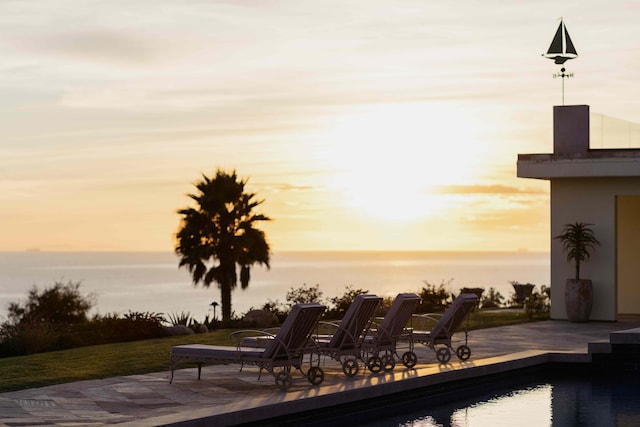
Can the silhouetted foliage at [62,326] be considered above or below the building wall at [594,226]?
below

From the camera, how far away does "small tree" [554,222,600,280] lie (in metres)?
20.5

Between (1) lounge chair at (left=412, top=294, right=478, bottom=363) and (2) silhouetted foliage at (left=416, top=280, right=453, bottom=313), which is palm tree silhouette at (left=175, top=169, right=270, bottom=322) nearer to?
(2) silhouetted foliage at (left=416, top=280, right=453, bottom=313)

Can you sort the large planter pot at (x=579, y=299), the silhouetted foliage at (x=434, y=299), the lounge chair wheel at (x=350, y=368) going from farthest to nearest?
the silhouetted foliage at (x=434, y=299)
the large planter pot at (x=579, y=299)
the lounge chair wheel at (x=350, y=368)

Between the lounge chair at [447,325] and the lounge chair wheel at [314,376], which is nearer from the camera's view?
the lounge chair wheel at [314,376]

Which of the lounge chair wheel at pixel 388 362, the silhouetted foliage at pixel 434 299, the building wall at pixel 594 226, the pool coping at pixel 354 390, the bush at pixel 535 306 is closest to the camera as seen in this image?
the pool coping at pixel 354 390

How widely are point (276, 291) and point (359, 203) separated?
41.1 m

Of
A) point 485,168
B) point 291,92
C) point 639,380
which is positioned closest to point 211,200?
point 291,92

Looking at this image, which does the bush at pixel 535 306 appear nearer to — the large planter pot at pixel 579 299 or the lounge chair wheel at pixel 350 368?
the large planter pot at pixel 579 299

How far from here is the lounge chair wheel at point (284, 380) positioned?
1061 centimetres

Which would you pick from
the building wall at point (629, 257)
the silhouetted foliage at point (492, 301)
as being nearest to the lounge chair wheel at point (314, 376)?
the building wall at point (629, 257)

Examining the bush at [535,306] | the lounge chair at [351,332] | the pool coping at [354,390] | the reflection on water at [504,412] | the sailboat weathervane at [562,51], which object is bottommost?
the reflection on water at [504,412]

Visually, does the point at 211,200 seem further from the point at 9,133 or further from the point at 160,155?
the point at 160,155

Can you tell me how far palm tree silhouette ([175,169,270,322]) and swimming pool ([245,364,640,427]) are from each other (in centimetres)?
1658

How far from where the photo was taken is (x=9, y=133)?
38.1m
